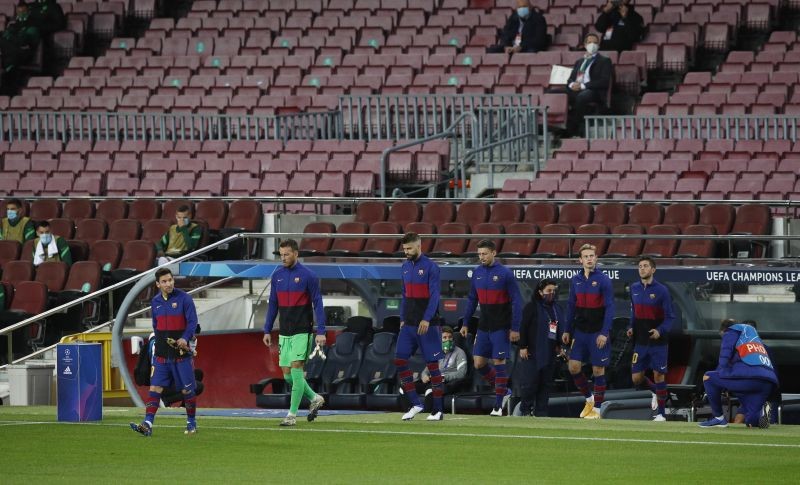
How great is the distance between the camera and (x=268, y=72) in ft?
96.6

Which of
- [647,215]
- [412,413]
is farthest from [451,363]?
[647,215]

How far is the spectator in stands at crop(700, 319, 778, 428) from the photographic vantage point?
13.9m

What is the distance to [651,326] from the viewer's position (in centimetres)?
1620

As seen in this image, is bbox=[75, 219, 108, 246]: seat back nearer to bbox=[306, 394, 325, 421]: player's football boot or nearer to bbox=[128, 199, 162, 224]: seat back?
bbox=[128, 199, 162, 224]: seat back

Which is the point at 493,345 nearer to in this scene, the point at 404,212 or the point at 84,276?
the point at 404,212

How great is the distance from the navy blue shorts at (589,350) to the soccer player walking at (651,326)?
383 millimetres

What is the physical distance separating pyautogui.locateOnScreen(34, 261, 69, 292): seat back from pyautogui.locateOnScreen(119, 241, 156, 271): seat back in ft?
2.81

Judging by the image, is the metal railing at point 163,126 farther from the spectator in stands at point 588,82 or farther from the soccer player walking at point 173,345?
the soccer player walking at point 173,345

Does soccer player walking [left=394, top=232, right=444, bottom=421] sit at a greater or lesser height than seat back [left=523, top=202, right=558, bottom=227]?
lesser

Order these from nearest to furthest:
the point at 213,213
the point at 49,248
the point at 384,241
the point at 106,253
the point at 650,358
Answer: the point at 650,358 → the point at 384,241 → the point at 49,248 → the point at 106,253 → the point at 213,213

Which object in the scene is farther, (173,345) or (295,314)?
(295,314)

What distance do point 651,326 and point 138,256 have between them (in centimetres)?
858

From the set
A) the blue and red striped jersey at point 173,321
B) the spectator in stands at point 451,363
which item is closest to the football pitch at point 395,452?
the blue and red striped jersey at point 173,321

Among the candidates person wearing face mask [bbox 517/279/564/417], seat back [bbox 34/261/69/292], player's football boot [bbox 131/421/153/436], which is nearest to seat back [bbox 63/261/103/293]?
seat back [bbox 34/261/69/292]
